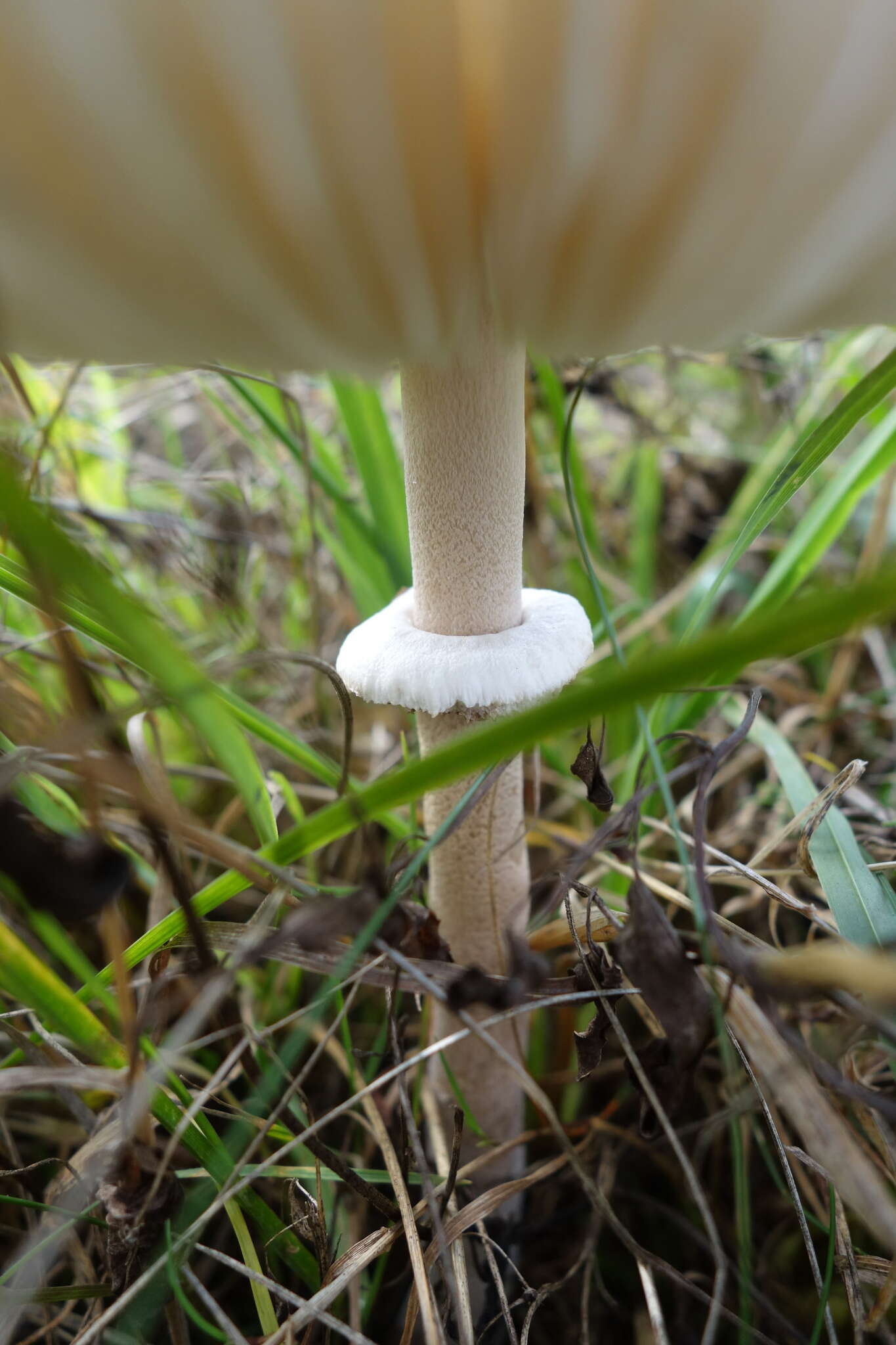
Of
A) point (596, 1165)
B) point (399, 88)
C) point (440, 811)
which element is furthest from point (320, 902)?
point (596, 1165)

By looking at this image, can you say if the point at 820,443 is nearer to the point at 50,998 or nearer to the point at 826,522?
the point at 826,522

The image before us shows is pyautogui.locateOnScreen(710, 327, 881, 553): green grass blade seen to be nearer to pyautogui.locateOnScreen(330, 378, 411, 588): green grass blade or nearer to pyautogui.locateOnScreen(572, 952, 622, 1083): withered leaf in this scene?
pyautogui.locateOnScreen(330, 378, 411, 588): green grass blade

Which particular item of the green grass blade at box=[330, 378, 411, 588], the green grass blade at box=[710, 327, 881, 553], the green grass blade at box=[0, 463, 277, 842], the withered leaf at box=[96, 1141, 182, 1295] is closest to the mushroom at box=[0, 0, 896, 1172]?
the green grass blade at box=[0, 463, 277, 842]

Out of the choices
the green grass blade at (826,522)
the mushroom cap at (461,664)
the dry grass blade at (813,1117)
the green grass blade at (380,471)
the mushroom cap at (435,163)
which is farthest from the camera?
the green grass blade at (380,471)

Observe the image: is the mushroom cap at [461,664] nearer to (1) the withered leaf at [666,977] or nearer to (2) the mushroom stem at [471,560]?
(2) the mushroom stem at [471,560]

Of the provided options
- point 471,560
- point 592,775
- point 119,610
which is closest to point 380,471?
point 471,560

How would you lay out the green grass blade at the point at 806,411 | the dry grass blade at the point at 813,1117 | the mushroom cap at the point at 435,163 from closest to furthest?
1. the mushroom cap at the point at 435,163
2. the dry grass blade at the point at 813,1117
3. the green grass blade at the point at 806,411

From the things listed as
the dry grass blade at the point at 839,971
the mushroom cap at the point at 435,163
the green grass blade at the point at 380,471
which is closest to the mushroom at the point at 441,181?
the mushroom cap at the point at 435,163

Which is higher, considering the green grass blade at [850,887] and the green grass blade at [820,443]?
the green grass blade at [820,443]
